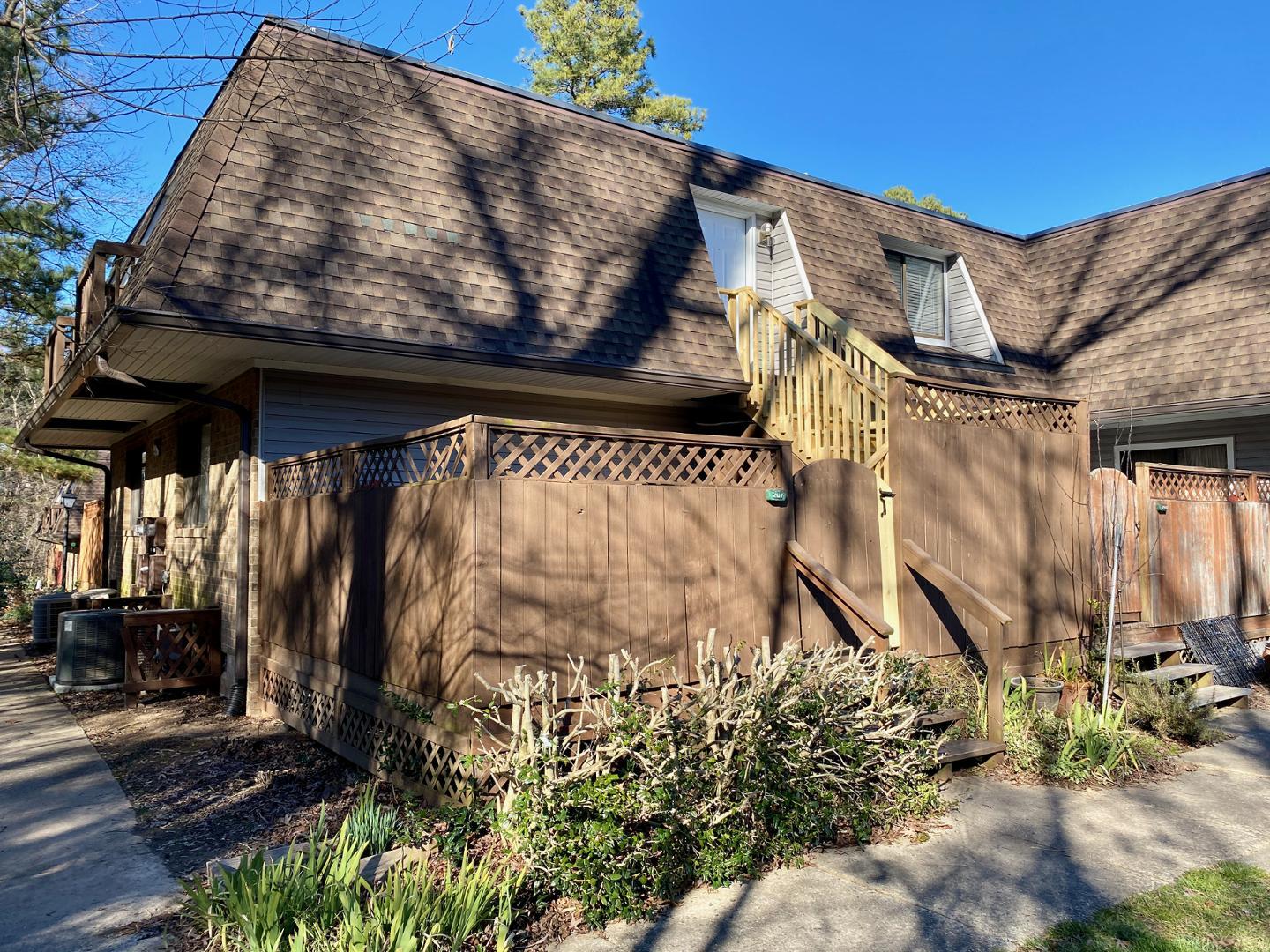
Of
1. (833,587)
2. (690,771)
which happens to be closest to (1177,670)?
Answer: (833,587)

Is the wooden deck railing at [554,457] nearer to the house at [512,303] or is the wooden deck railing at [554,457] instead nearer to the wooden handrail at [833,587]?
the house at [512,303]

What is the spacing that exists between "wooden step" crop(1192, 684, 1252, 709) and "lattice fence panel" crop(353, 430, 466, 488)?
653cm

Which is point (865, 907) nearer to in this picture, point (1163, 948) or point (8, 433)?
point (1163, 948)

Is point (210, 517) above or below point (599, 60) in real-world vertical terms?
below

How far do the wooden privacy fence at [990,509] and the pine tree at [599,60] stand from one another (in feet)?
79.7

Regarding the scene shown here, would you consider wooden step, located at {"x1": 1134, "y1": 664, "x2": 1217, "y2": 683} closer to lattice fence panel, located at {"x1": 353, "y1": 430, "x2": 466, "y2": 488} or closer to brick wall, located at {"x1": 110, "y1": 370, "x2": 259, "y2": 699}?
lattice fence panel, located at {"x1": 353, "y1": 430, "x2": 466, "y2": 488}

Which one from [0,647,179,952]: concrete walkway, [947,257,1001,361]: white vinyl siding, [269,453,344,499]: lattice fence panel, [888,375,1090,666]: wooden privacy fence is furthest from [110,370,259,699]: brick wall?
[947,257,1001,361]: white vinyl siding

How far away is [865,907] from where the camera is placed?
14.2 ft

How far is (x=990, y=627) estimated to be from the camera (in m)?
6.75

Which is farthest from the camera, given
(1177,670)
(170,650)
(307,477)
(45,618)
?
(45,618)

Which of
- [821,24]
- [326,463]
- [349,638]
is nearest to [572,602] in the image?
[349,638]

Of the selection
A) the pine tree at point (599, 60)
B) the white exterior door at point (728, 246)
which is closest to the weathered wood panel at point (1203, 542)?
the white exterior door at point (728, 246)

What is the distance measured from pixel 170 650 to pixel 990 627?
736 cm

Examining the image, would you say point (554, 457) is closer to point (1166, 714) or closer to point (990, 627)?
point (990, 627)
